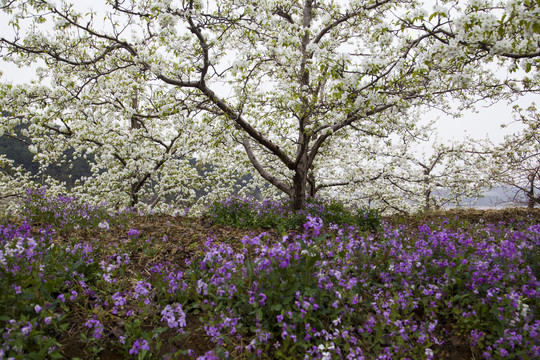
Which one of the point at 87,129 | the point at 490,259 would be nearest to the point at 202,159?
the point at 87,129

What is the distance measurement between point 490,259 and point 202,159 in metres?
10.6

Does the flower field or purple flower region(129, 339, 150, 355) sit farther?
the flower field

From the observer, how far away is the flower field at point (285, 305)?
9.38 ft

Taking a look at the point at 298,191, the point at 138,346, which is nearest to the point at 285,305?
the point at 138,346

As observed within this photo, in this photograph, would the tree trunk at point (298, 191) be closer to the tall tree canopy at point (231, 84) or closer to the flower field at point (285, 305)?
the tall tree canopy at point (231, 84)

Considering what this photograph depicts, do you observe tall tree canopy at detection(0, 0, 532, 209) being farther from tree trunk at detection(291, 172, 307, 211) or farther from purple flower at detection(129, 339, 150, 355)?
purple flower at detection(129, 339, 150, 355)

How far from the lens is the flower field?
286cm

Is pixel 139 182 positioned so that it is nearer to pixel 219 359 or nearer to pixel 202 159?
pixel 202 159

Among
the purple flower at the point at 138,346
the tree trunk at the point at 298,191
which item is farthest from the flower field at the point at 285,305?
the tree trunk at the point at 298,191

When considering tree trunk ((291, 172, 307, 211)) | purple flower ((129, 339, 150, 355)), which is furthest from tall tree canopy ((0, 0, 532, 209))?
purple flower ((129, 339, 150, 355))

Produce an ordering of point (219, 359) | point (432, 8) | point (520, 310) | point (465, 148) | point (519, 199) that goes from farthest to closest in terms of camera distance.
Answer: point (465, 148)
point (519, 199)
point (432, 8)
point (520, 310)
point (219, 359)

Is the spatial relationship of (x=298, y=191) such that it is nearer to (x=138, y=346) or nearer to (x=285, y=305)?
(x=285, y=305)

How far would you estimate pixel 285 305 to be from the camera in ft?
10.7

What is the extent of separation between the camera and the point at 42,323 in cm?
291
